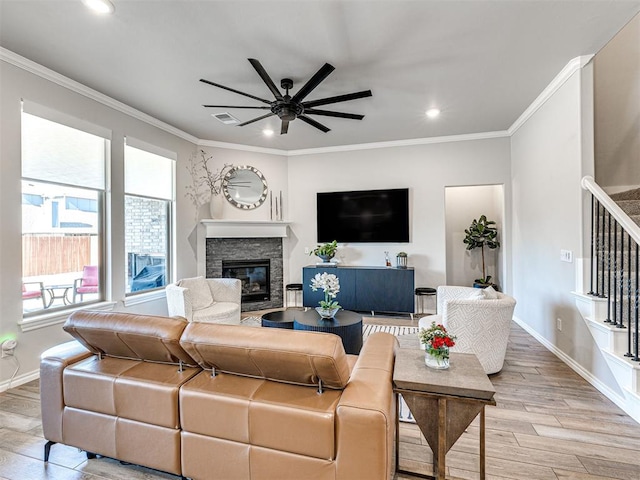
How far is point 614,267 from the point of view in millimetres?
2703

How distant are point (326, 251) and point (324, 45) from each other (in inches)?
132

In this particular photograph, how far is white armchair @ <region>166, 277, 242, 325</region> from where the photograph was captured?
12.4 ft

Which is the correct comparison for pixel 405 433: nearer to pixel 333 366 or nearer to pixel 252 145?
pixel 333 366

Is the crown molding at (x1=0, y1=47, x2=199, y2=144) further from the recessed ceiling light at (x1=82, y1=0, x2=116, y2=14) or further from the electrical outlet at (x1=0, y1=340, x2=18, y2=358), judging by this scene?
the electrical outlet at (x1=0, y1=340, x2=18, y2=358)

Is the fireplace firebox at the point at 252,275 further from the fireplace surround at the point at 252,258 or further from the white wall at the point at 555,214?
the white wall at the point at 555,214

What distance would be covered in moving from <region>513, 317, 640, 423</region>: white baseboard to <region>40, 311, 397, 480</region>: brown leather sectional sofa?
83.2 inches

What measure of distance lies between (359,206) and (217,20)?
3822 mm

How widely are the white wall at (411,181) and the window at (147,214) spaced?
226 cm

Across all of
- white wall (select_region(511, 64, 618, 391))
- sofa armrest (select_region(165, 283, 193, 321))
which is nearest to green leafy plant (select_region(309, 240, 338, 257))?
sofa armrest (select_region(165, 283, 193, 321))

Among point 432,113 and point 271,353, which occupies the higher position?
point 432,113

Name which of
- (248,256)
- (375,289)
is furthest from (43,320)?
(375,289)

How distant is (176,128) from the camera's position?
16.3 ft

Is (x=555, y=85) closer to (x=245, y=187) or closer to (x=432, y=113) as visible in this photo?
(x=432, y=113)

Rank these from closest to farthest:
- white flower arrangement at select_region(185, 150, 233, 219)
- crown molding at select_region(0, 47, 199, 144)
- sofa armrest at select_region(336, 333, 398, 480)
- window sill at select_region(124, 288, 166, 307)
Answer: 1. sofa armrest at select_region(336, 333, 398, 480)
2. crown molding at select_region(0, 47, 199, 144)
3. window sill at select_region(124, 288, 166, 307)
4. white flower arrangement at select_region(185, 150, 233, 219)
